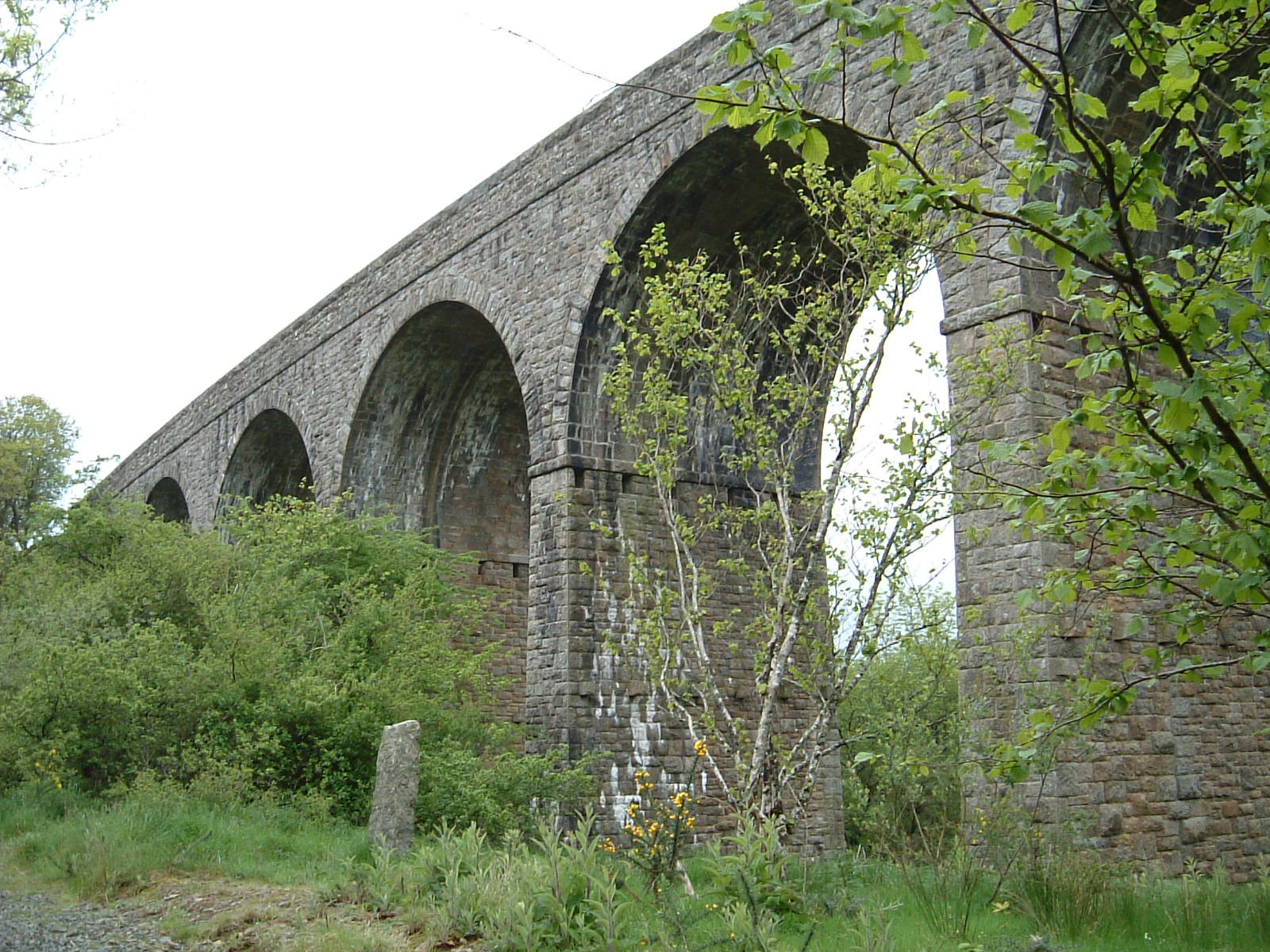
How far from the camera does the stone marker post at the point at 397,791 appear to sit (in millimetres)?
8352

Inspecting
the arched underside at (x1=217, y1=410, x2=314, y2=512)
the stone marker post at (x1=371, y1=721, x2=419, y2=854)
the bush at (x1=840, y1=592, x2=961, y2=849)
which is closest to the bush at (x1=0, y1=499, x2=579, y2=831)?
the stone marker post at (x1=371, y1=721, x2=419, y2=854)

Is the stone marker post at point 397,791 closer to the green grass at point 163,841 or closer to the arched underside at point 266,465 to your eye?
the green grass at point 163,841

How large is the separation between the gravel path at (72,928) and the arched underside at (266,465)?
15.4 m

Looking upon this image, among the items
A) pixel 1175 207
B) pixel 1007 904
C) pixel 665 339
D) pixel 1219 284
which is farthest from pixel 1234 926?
pixel 1175 207

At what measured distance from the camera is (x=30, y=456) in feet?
112

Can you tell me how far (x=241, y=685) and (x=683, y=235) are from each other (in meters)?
6.13

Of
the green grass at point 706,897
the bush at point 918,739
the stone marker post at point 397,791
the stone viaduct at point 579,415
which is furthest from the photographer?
the stone viaduct at point 579,415

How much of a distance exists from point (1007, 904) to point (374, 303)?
13178 millimetres

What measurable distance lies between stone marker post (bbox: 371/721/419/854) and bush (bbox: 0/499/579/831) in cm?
178

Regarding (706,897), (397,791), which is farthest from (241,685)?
(706,897)

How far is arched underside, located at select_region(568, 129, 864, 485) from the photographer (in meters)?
12.6

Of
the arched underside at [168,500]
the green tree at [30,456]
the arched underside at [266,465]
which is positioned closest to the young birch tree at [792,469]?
the arched underside at [266,465]

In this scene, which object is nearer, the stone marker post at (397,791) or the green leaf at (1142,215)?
the green leaf at (1142,215)

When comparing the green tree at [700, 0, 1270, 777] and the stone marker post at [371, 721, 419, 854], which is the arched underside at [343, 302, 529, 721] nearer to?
Answer: the stone marker post at [371, 721, 419, 854]
